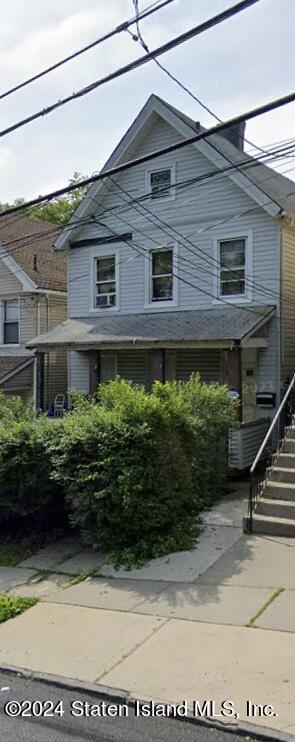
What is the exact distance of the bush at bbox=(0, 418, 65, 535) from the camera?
306 inches

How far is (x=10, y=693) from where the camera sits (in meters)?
4.27

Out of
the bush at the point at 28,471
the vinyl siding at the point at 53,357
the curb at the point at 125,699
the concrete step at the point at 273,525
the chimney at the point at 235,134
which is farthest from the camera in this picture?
the vinyl siding at the point at 53,357

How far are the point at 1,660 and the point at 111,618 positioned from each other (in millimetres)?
1094

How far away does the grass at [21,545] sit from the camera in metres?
7.62

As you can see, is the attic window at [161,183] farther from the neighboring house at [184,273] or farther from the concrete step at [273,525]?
the concrete step at [273,525]

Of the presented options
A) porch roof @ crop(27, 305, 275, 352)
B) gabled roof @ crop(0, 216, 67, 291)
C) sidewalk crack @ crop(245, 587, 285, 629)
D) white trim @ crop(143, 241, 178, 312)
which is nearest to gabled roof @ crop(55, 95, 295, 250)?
white trim @ crop(143, 241, 178, 312)

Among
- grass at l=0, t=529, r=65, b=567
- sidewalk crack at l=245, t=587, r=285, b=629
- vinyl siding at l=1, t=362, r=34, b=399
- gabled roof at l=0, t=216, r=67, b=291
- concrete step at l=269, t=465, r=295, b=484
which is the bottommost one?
grass at l=0, t=529, r=65, b=567

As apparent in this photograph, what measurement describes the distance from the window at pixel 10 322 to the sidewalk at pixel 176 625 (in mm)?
12769

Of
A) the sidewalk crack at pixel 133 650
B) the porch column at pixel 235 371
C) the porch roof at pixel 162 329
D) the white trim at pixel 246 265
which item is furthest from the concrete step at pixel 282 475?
the white trim at pixel 246 265

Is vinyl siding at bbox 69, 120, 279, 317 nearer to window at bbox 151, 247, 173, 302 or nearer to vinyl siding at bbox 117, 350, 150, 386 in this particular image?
window at bbox 151, 247, 173, 302

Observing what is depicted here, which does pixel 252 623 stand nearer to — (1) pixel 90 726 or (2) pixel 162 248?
(1) pixel 90 726

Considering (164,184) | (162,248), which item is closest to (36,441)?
(162,248)

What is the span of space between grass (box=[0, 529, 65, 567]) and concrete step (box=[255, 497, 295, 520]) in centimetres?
275

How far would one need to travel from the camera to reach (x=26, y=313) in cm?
1912
